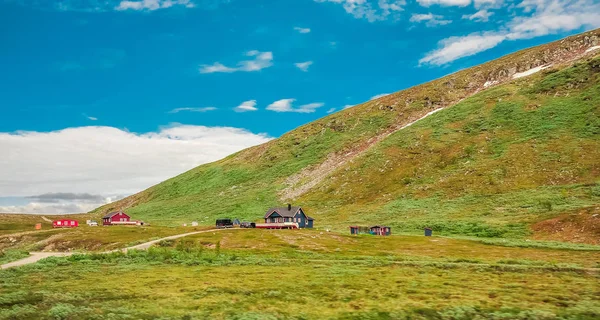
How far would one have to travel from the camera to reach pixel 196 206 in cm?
16900

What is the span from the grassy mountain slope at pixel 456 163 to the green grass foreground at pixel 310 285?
36105 millimetres

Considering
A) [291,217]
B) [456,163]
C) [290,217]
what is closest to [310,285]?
[291,217]

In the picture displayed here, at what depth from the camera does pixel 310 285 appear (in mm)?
36500

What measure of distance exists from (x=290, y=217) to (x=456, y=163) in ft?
194

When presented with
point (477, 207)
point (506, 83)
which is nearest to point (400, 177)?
point (477, 207)

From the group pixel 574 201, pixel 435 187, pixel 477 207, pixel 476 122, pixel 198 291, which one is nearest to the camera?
pixel 198 291

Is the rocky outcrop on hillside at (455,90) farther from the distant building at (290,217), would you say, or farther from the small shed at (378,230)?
the small shed at (378,230)

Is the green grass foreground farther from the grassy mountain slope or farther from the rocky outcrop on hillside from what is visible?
the rocky outcrop on hillside

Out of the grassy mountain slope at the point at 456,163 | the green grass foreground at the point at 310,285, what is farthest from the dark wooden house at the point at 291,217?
the green grass foreground at the point at 310,285

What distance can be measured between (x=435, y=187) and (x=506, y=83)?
77.7 metres

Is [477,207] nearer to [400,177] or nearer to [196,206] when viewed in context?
[400,177]

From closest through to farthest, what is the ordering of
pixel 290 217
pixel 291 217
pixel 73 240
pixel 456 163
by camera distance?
pixel 73 240
pixel 291 217
pixel 290 217
pixel 456 163

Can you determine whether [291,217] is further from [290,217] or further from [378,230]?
[378,230]

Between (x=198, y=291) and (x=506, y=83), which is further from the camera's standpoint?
(x=506, y=83)
